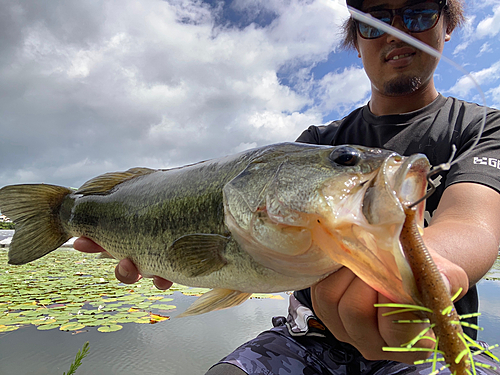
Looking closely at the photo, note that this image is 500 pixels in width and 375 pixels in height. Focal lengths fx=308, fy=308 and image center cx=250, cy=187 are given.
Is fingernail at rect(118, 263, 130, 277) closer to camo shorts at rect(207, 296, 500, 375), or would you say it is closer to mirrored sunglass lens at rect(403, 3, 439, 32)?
camo shorts at rect(207, 296, 500, 375)

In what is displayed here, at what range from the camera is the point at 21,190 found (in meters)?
2.79

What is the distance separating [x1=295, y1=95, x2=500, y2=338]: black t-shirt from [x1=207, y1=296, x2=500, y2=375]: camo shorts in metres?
0.21

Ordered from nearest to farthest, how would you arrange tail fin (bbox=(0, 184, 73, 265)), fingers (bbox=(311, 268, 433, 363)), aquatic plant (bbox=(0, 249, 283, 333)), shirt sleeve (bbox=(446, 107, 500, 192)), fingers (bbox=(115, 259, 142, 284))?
fingers (bbox=(311, 268, 433, 363)), shirt sleeve (bbox=(446, 107, 500, 192)), fingers (bbox=(115, 259, 142, 284)), tail fin (bbox=(0, 184, 73, 265)), aquatic plant (bbox=(0, 249, 283, 333))

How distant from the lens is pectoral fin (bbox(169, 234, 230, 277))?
1513 millimetres

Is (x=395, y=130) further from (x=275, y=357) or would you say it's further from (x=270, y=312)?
(x=270, y=312)

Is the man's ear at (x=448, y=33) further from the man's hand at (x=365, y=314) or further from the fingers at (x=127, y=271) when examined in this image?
the fingers at (x=127, y=271)

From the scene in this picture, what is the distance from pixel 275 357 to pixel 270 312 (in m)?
2.45

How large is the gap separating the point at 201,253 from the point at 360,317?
81cm

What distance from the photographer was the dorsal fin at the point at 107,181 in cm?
259

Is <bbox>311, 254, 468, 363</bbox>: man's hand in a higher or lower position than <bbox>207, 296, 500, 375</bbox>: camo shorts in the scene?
higher

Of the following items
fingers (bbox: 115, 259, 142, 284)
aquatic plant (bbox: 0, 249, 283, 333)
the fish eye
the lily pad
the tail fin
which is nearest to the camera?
the fish eye

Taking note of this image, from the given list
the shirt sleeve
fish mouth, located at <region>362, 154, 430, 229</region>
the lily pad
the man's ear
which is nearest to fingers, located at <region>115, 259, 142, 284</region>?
the lily pad

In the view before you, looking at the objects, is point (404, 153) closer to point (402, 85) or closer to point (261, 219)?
point (402, 85)

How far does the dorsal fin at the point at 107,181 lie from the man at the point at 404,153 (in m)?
0.44
